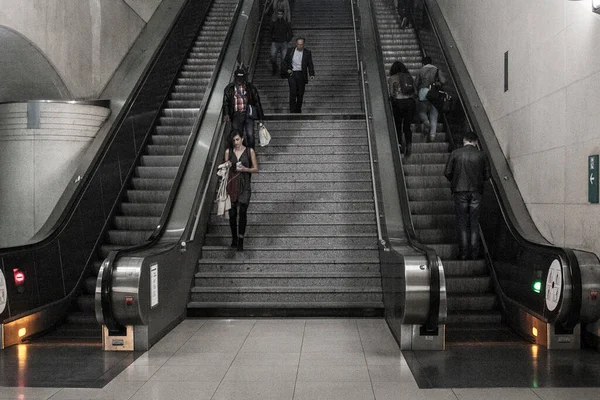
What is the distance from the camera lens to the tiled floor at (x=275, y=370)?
4.36 meters

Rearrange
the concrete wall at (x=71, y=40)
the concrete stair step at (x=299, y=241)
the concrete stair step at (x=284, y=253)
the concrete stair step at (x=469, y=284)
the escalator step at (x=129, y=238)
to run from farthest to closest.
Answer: the concrete stair step at (x=299, y=241), the escalator step at (x=129, y=238), the concrete stair step at (x=284, y=253), the concrete wall at (x=71, y=40), the concrete stair step at (x=469, y=284)

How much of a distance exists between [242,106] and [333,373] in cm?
553

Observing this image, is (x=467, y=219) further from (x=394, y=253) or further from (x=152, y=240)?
(x=152, y=240)

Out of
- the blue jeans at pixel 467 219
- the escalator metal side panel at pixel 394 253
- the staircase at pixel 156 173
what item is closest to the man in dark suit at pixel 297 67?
the escalator metal side panel at pixel 394 253

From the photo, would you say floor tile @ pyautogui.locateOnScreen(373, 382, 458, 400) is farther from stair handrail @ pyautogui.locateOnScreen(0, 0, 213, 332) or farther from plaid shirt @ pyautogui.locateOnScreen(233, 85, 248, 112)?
plaid shirt @ pyautogui.locateOnScreen(233, 85, 248, 112)

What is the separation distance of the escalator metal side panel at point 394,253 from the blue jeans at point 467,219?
70cm

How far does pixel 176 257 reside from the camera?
277 inches

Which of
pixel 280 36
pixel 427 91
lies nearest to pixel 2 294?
pixel 427 91

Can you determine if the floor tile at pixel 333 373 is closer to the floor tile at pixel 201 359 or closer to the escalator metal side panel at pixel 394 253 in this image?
the floor tile at pixel 201 359

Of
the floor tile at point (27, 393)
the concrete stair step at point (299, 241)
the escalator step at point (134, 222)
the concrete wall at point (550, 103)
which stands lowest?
the floor tile at point (27, 393)

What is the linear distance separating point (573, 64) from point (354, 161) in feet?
14.2

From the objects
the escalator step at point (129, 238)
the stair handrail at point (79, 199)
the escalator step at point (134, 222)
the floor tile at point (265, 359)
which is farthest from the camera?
the escalator step at point (134, 222)

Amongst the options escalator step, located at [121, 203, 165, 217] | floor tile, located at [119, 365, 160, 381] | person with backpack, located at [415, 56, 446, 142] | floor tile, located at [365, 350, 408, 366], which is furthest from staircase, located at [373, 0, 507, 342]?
escalator step, located at [121, 203, 165, 217]

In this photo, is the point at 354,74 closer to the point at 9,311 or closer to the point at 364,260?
the point at 364,260
